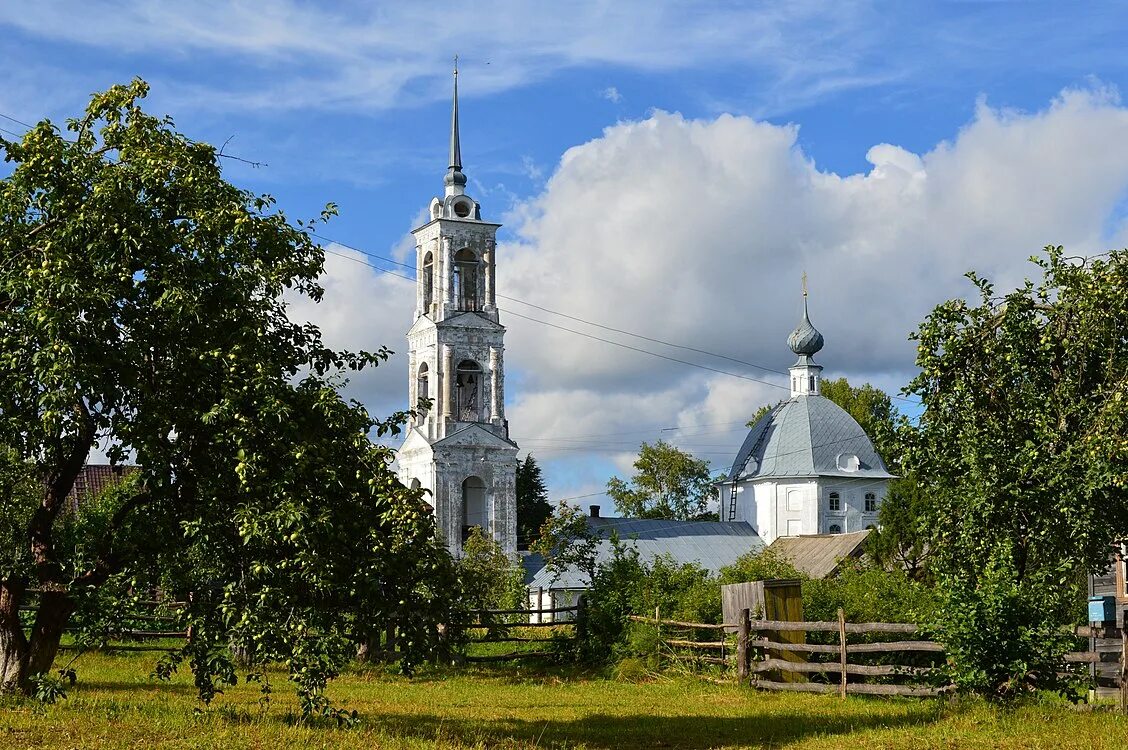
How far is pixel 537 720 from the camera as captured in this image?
17922 millimetres

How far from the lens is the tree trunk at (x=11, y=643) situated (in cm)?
1446

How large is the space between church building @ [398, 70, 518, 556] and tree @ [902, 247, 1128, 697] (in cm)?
4528

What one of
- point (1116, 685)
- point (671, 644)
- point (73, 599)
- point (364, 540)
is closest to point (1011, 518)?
point (1116, 685)

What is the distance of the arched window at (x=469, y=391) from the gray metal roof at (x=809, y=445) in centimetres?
1937

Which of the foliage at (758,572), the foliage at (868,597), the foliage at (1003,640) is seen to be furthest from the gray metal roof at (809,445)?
the foliage at (1003,640)

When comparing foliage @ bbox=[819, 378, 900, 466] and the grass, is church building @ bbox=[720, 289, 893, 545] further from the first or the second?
the grass

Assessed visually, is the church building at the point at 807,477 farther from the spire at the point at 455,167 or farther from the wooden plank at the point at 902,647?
the wooden plank at the point at 902,647

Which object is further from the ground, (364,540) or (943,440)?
(943,440)

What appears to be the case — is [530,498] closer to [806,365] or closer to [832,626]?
[806,365]

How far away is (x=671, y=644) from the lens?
2550 centimetres

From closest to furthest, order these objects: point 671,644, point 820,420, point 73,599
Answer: point 73,599 < point 671,644 < point 820,420

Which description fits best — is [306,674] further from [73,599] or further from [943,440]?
[943,440]

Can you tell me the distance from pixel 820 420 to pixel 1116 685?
60377mm

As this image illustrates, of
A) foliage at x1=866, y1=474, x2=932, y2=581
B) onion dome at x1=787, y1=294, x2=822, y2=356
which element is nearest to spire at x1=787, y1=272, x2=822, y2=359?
onion dome at x1=787, y1=294, x2=822, y2=356
